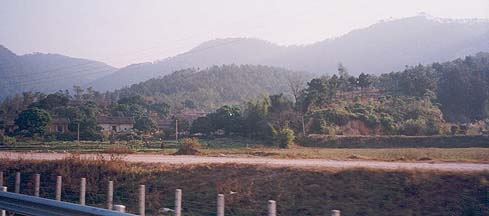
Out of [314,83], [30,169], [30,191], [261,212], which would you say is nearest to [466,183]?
[261,212]

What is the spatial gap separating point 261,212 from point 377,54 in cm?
19301

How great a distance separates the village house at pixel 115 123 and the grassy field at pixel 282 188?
139 ft

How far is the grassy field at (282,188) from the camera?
14641mm

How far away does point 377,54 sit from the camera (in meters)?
198

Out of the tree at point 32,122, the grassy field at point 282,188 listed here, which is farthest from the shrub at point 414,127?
the tree at point 32,122

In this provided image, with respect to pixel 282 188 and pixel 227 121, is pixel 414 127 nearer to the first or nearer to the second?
pixel 227 121

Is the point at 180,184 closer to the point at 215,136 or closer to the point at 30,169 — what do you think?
the point at 30,169

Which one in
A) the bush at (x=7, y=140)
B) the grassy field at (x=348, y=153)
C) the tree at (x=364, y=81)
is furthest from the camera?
the tree at (x=364, y=81)

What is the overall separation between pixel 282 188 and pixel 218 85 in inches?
4695

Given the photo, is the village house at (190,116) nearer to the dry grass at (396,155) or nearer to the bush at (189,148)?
the bush at (189,148)

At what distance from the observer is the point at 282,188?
17.0 m

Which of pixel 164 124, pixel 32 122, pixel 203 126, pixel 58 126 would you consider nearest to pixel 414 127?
pixel 203 126

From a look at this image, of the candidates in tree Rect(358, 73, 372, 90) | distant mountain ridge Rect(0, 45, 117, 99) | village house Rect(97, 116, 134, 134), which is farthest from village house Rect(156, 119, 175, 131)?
distant mountain ridge Rect(0, 45, 117, 99)

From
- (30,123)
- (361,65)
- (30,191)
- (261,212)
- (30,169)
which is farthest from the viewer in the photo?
(361,65)
